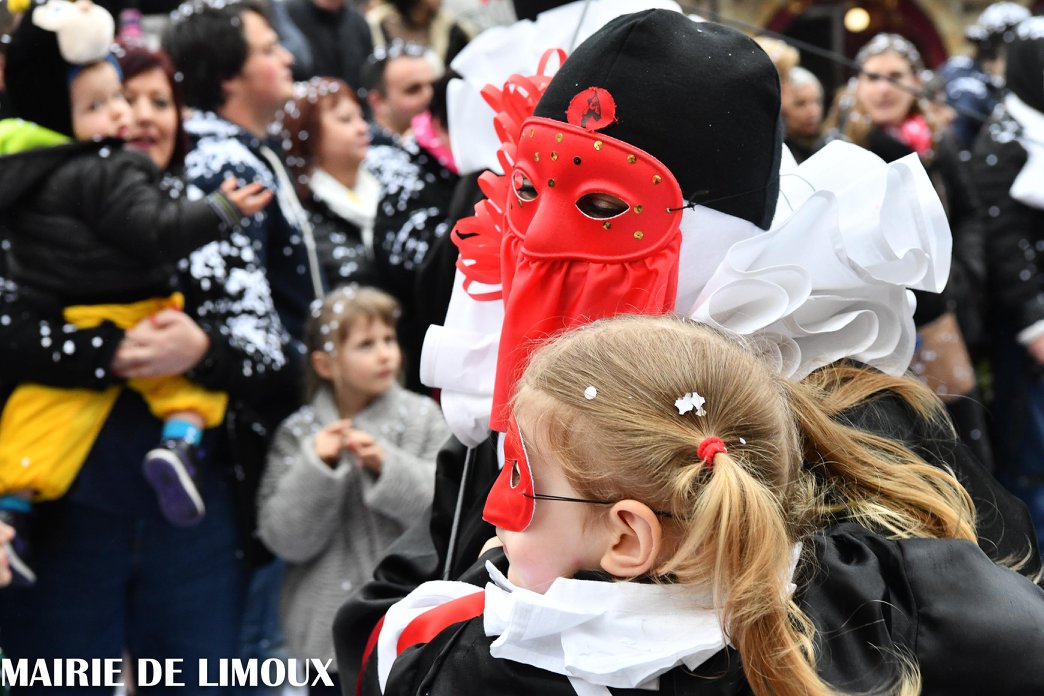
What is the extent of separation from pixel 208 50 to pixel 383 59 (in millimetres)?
1414

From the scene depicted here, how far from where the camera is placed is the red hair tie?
4.88ft

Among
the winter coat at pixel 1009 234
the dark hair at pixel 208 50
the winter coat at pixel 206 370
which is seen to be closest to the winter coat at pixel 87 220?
the winter coat at pixel 206 370

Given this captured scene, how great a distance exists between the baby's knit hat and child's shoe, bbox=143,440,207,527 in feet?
2.75

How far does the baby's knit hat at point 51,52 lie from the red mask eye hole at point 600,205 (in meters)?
1.66

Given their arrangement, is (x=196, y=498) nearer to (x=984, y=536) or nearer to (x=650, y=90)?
(x=650, y=90)

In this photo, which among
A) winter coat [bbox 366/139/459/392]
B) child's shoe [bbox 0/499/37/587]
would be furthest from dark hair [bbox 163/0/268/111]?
child's shoe [bbox 0/499/37/587]

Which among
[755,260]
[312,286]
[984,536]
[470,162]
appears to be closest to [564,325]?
[755,260]

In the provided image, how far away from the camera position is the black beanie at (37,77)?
3051mm

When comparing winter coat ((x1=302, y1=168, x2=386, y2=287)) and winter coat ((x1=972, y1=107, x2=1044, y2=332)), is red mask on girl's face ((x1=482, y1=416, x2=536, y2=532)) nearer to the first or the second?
winter coat ((x1=302, y1=168, x2=386, y2=287))

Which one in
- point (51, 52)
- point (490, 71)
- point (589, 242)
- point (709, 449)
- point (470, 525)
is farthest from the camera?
point (490, 71)

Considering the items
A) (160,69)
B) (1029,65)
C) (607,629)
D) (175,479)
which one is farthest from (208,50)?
(607,629)

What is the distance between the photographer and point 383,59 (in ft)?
17.5

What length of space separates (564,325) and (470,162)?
1440 millimetres

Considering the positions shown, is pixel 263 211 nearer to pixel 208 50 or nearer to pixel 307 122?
pixel 208 50
